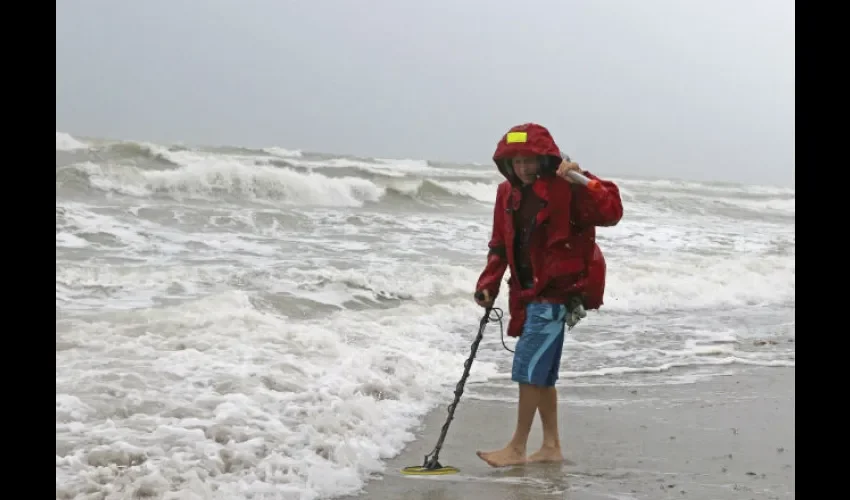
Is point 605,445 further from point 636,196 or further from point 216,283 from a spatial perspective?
point 636,196

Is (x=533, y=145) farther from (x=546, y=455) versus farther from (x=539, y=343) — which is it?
(x=546, y=455)

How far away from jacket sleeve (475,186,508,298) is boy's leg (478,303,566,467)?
22 centimetres

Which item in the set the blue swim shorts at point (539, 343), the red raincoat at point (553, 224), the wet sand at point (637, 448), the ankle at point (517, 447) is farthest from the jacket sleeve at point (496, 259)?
the wet sand at point (637, 448)

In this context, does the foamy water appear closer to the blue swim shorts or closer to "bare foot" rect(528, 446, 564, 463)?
"bare foot" rect(528, 446, 564, 463)

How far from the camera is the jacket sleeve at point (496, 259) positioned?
4.52 m

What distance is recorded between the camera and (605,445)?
509 cm

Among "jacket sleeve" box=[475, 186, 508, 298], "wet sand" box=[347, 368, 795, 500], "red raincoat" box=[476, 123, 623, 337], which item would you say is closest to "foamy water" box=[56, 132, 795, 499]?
"wet sand" box=[347, 368, 795, 500]

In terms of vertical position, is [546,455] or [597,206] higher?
[597,206]

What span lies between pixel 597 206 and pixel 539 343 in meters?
0.75

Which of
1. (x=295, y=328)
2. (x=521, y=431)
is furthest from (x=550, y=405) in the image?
(x=295, y=328)

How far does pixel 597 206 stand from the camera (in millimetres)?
4117

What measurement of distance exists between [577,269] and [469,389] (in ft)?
7.71

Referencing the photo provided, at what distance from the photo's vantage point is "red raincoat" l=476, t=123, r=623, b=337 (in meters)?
4.17
